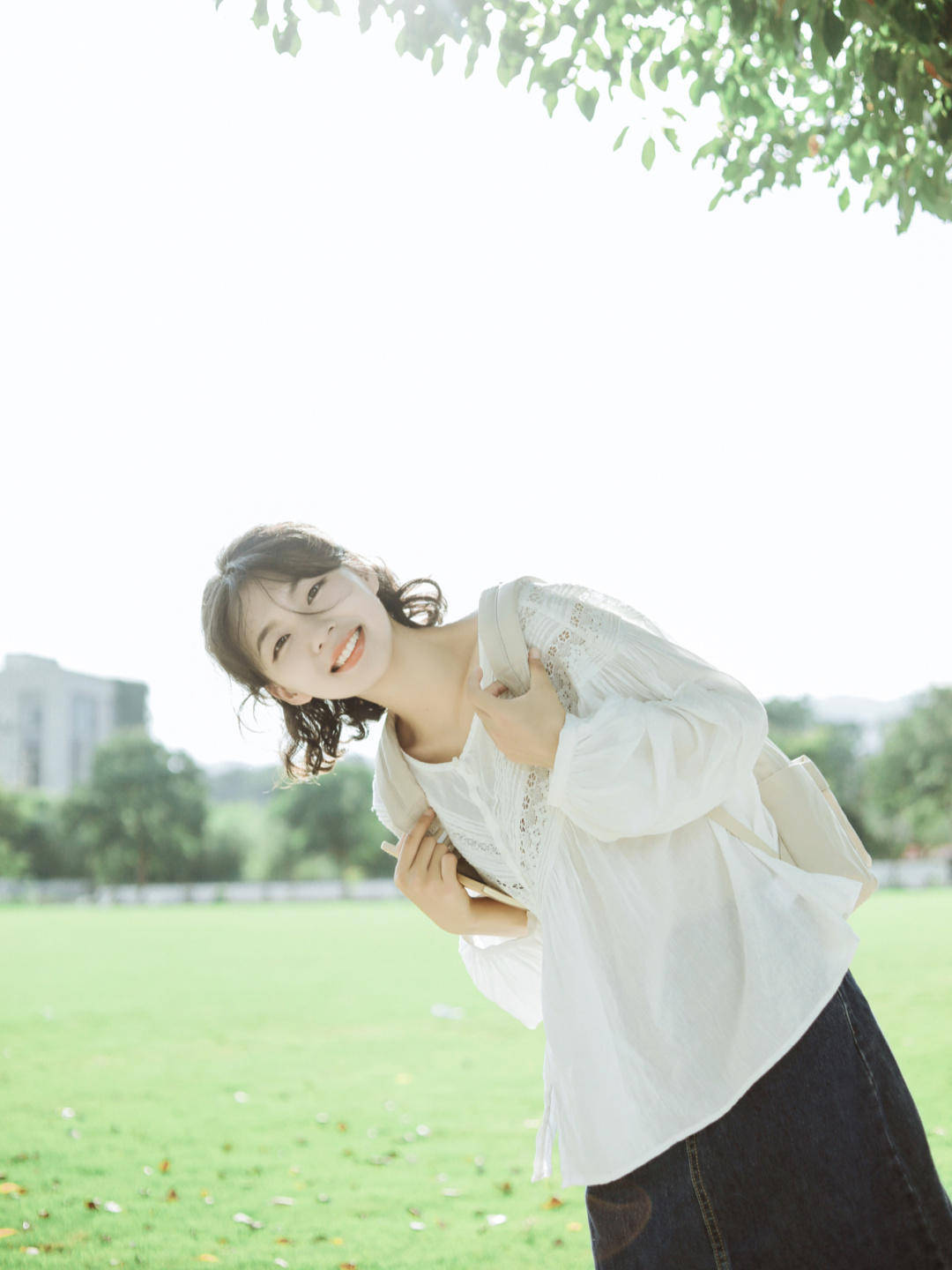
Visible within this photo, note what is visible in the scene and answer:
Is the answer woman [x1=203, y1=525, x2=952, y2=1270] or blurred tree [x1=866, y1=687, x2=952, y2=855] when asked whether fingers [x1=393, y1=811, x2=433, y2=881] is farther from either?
blurred tree [x1=866, y1=687, x2=952, y2=855]

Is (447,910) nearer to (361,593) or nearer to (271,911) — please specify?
(361,593)

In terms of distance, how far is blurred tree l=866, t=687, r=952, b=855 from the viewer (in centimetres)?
6619

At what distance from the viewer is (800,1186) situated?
2.07 m

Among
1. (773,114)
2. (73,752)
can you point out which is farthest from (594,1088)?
(73,752)

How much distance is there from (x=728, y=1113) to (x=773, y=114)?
4332 mm

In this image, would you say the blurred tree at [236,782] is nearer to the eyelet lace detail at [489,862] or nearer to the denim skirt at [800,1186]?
the eyelet lace detail at [489,862]

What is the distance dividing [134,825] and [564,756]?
72.2 metres

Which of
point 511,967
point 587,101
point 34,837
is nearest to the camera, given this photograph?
point 511,967

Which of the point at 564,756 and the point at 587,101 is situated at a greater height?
the point at 587,101

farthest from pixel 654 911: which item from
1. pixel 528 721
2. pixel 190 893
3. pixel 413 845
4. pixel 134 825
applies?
pixel 134 825

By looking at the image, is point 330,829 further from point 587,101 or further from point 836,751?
point 587,101

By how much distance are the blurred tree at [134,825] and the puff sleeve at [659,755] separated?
70185 mm

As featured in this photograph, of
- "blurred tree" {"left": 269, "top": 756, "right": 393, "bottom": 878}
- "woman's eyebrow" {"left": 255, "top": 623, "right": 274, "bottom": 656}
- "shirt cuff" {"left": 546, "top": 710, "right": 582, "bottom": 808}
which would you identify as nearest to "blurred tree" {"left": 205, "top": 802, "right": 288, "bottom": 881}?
"blurred tree" {"left": 269, "top": 756, "right": 393, "bottom": 878}

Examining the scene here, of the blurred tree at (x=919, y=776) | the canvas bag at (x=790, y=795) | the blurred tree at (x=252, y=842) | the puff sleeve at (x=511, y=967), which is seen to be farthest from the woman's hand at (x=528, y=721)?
the blurred tree at (x=919, y=776)
